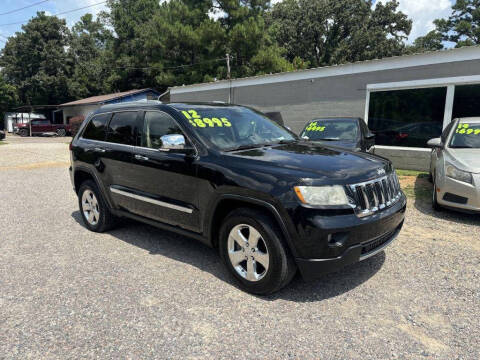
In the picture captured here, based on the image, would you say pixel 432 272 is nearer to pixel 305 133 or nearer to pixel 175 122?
pixel 175 122

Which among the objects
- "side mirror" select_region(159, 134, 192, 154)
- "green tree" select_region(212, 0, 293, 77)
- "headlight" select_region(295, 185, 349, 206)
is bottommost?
"headlight" select_region(295, 185, 349, 206)

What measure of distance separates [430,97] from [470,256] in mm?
7372

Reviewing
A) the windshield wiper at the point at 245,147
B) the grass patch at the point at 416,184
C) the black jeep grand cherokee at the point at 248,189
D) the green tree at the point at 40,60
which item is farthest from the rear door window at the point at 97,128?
the green tree at the point at 40,60

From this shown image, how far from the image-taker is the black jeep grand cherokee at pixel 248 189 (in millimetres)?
2811

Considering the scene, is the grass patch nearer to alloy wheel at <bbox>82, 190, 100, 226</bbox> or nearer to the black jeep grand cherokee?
the black jeep grand cherokee

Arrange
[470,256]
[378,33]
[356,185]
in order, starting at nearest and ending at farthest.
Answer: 1. [356,185]
2. [470,256]
3. [378,33]

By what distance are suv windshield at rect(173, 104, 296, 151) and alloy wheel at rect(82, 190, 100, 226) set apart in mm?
1957

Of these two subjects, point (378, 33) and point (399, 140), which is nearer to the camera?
point (399, 140)

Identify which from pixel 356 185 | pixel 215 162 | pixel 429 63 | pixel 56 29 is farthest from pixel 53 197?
pixel 56 29

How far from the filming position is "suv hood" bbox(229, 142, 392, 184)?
9.51 ft

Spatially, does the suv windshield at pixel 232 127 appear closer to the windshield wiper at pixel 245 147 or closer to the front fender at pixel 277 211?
the windshield wiper at pixel 245 147

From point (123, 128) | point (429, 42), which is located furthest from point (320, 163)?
point (429, 42)

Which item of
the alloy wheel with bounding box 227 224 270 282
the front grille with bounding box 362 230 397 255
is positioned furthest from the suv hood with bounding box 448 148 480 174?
the alloy wheel with bounding box 227 224 270 282

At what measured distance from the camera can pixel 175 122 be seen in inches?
149
